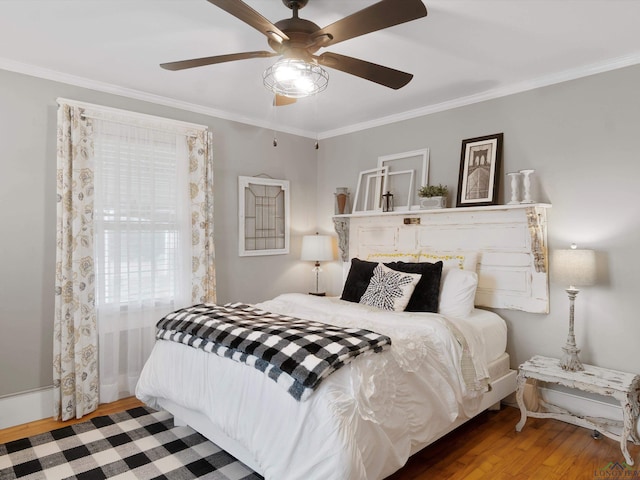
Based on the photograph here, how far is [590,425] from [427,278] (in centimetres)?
143

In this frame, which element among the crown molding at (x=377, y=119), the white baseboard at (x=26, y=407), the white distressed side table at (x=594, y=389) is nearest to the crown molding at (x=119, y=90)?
the crown molding at (x=377, y=119)

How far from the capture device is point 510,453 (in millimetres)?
2482

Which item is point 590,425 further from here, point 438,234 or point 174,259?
point 174,259

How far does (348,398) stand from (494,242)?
2.18 metres

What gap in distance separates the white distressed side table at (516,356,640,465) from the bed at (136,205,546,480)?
0.25 m

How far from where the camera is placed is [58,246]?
298 centimetres

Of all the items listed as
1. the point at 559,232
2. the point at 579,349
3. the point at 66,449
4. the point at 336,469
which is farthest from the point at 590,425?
the point at 66,449

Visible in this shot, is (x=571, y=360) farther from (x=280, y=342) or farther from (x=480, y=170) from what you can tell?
→ (x=280, y=342)

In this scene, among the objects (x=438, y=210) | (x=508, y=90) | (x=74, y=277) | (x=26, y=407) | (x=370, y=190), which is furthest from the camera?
(x=370, y=190)

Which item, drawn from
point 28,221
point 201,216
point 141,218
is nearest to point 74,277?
point 28,221

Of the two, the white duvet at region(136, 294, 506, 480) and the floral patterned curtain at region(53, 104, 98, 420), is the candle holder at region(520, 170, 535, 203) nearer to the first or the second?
the white duvet at region(136, 294, 506, 480)

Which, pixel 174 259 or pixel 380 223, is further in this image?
pixel 380 223

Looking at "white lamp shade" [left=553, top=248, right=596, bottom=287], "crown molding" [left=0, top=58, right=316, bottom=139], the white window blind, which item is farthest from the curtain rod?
"white lamp shade" [left=553, top=248, right=596, bottom=287]

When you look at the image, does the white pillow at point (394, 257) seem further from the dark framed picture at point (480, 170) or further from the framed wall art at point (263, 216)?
the framed wall art at point (263, 216)
